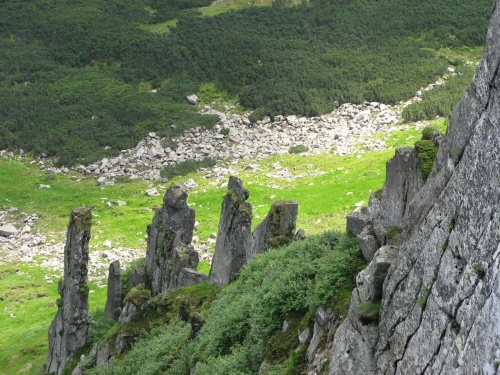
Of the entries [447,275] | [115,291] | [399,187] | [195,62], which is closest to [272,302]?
[399,187]

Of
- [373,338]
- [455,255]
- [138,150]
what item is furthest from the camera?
[138,150]

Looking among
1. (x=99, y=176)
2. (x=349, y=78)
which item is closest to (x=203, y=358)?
(x=99, y=176)

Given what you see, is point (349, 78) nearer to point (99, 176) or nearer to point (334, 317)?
point (99, 176)

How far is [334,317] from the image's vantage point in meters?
16.1

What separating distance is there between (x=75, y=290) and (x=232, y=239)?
12496 mm

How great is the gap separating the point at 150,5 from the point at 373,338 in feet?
595

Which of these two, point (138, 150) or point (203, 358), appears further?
point (138, 150)

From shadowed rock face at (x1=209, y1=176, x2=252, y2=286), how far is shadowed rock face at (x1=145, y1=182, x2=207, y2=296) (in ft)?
12.9

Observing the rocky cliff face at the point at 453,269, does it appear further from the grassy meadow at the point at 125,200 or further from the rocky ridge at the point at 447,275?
the grassy meadow at the point at 125,200

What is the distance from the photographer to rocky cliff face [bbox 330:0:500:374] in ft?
31.4

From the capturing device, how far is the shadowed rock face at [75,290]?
3778cm

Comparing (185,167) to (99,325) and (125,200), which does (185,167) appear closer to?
(125,200)

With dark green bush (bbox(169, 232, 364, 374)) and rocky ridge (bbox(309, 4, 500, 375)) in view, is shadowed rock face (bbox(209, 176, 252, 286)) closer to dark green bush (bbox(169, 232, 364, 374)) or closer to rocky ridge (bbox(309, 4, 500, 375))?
dark green bush (bbox(169, 232, 364, 374))

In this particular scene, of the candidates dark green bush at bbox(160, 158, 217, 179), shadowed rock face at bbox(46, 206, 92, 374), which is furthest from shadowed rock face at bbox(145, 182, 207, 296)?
dark green bush at bbox(160, 158, 217, 179)
